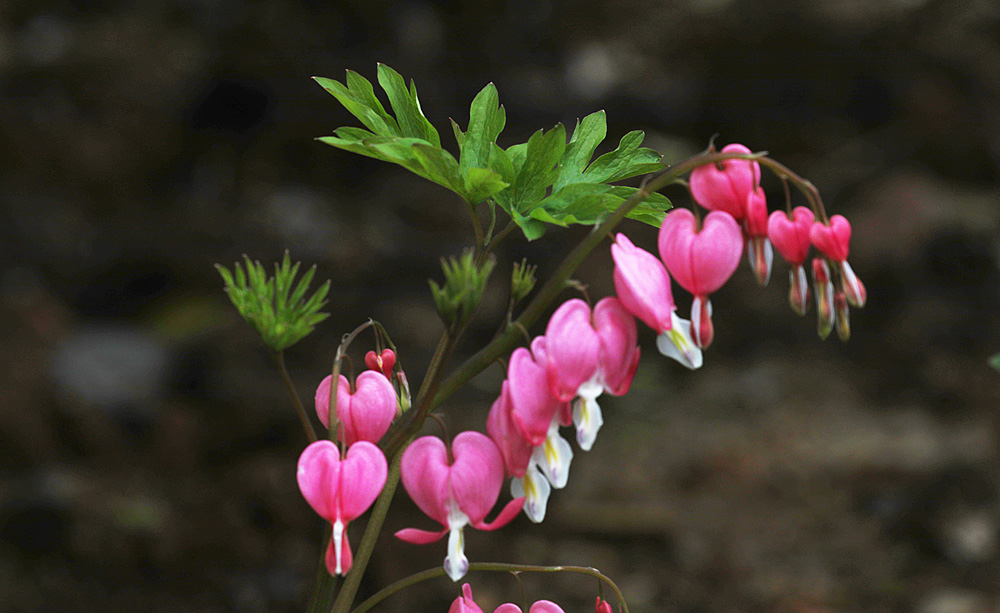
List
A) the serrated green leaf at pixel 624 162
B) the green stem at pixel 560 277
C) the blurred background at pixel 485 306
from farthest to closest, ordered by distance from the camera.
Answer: the blurred background at pixel 485 306 → the serrated green leaf at pixel 624 162 → the green stem at pixel 560 277

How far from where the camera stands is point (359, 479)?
0.45 meters

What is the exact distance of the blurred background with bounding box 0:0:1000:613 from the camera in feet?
7.66

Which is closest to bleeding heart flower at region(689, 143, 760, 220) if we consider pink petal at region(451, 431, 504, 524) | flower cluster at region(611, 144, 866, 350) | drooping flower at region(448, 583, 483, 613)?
flower cluster at region(611, 144, 866, 350)

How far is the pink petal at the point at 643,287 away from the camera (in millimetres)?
439

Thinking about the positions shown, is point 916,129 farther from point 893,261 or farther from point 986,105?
point 893,261

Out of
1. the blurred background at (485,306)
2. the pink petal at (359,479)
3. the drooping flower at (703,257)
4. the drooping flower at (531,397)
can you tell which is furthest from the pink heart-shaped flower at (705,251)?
the blurred background at (485,306)

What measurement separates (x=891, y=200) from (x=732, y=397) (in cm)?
89

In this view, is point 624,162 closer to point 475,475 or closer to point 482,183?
point 482,183

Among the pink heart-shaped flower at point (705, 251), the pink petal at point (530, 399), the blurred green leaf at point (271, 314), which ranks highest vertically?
the pink heart-shaped flower at point (705, 251)

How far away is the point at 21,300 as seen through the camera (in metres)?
2.38

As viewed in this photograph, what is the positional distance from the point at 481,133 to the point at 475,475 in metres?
0.24

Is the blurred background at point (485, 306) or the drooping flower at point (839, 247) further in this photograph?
the blurred background at point (485, 306)

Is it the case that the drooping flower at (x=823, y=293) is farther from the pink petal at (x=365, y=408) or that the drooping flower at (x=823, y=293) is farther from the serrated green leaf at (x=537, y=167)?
the pink petal at (x=365, y=408)

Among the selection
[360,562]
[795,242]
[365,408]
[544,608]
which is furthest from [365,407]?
[795,242]
